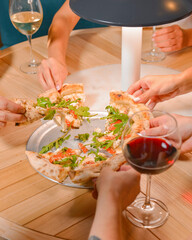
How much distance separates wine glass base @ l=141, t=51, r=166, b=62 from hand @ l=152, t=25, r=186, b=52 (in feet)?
0.13

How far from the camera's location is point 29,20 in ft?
5.82

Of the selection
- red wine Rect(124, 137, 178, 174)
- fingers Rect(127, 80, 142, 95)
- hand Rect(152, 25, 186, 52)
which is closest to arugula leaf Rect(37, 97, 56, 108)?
fingers Rect(127, 80, 142, 95)

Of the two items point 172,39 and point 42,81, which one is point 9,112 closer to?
point 42,81

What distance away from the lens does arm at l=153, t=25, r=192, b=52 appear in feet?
6.41

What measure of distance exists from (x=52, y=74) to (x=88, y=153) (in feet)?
1.87

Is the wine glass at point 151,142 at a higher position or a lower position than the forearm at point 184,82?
higher

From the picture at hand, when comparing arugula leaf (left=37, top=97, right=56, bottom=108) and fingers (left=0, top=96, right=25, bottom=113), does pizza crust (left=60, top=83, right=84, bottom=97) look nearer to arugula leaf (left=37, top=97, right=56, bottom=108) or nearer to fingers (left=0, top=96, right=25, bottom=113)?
arugula leaf (left=37, top=97, right=56, bottom=108)

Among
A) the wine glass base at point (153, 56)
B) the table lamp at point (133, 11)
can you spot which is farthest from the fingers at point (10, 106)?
the wine glass base at point (153, 56)

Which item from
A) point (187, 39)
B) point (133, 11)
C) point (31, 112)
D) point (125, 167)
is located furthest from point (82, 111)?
point (187, 39)

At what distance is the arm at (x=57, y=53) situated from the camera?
165cm

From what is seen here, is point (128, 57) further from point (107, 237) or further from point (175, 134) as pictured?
point (107, 237)

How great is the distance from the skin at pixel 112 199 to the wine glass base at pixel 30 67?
37.2 inches

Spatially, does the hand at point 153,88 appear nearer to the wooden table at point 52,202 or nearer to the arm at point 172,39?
the wooden table at point 52,202

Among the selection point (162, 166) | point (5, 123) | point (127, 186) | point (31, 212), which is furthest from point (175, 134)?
point (5, 123)
